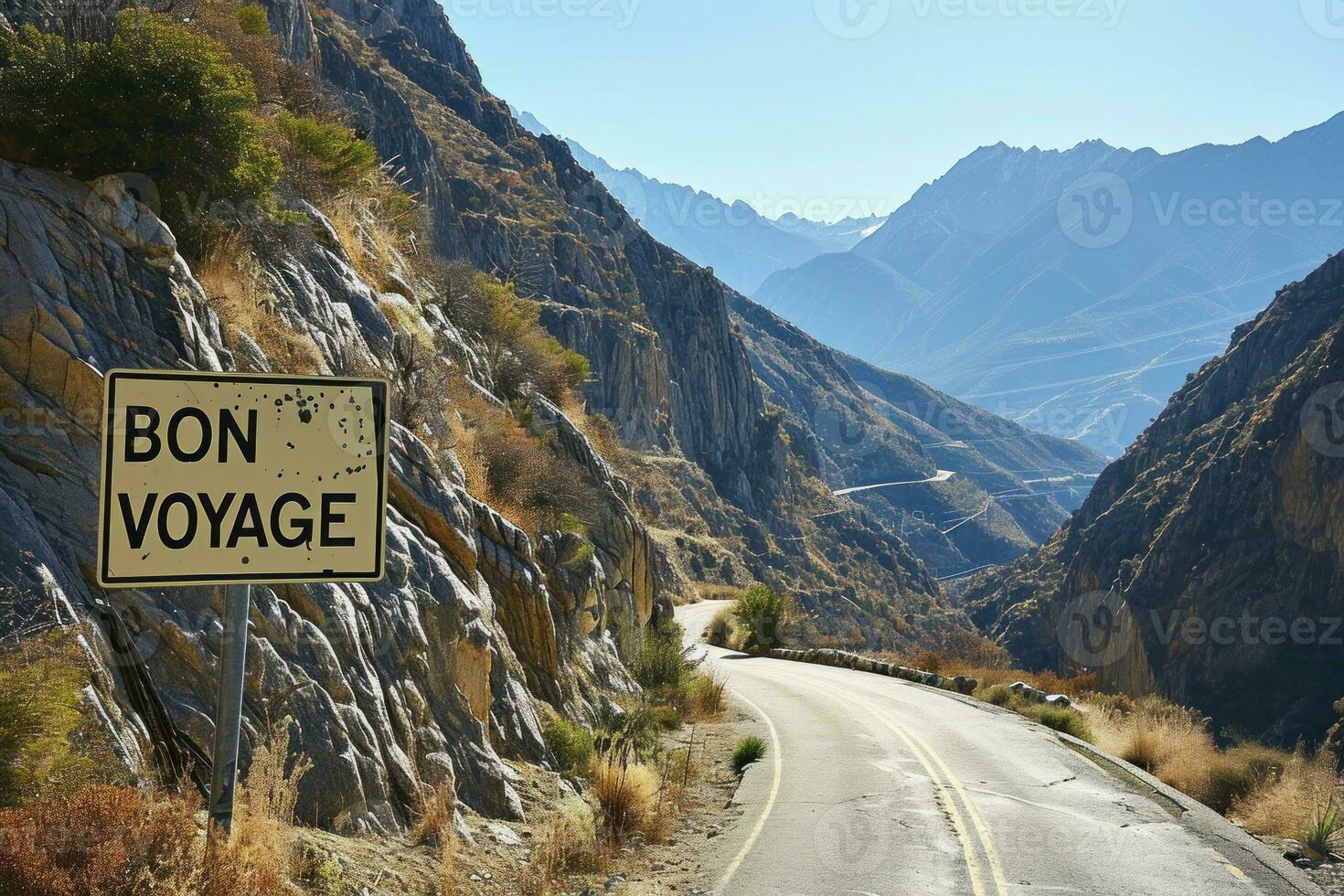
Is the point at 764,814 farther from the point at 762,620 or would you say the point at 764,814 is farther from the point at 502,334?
the point at 762,620

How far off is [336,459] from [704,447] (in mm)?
94847

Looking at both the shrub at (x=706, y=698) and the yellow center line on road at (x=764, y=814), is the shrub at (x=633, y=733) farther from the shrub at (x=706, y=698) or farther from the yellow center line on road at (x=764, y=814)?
the shrub at (x=706, y=698)

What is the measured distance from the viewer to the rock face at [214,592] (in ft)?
20.0

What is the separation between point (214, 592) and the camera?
690 centimetres

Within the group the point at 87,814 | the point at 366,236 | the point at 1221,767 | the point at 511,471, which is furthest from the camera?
the point at 366,236

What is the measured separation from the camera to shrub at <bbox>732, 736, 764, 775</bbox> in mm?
14367

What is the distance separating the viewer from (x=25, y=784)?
15.1 ft

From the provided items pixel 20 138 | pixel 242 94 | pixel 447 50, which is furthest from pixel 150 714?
pixel 447 50

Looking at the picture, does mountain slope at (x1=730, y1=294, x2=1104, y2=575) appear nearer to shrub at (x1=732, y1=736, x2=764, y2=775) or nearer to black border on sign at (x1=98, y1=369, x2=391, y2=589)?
shrub at (x1=732, y1=736, x2=764, y2=775)

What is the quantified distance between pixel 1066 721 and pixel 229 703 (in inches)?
731

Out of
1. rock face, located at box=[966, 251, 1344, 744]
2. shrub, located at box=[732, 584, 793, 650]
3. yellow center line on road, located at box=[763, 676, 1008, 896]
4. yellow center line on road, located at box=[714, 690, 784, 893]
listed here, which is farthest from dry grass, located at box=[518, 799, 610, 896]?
rock face, located at box=[966, 251, 1344, 744]

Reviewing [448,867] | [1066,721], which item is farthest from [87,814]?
[1066,721]

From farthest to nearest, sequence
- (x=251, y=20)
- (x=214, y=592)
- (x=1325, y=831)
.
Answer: (x=251, y=20)
(x=1325, y=831)
(x=214, y=592)

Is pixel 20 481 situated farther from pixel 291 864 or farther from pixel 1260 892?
pixel 1260 892
